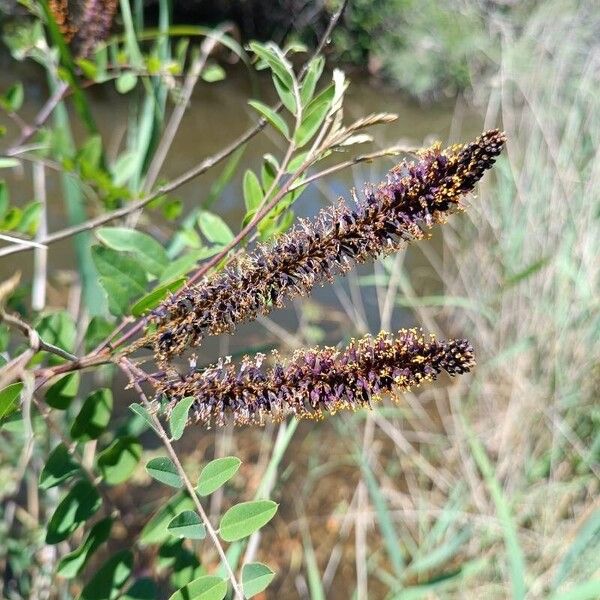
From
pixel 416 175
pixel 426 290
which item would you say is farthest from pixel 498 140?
pixel 426 290

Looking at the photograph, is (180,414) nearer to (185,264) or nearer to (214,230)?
(185,264)

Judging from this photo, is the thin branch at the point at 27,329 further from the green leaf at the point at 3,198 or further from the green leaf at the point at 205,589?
the green leaf at the point at 3,198

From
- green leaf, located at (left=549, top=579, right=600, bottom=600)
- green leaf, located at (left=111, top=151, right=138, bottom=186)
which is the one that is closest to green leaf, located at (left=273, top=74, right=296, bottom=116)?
green leaf, located at (left=111, top=151, right=138, bottom=186)

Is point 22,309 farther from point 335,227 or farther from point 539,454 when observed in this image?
point 539,454

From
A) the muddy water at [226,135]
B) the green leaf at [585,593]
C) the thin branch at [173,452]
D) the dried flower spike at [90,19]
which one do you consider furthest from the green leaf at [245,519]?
the muddy water at [226,135]

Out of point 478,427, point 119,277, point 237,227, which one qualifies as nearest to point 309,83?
point 119,277

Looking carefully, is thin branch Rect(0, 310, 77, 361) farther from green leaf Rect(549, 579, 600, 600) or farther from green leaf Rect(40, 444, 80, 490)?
green leaf Rect(549, 579, 600, 600)
